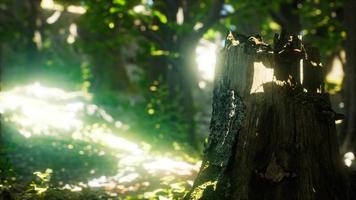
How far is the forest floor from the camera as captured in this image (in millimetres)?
5855

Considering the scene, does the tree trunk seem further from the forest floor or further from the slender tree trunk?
the slender tree trunk

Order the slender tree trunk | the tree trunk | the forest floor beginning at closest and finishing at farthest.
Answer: the tree trunk < the forest floor < the slender tree trunk

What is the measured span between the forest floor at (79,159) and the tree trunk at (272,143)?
41.5 inches

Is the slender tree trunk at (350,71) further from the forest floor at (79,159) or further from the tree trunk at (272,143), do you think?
the tree trunk at (272,143)

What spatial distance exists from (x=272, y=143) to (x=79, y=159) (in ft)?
17.0

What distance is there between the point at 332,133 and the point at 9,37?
1991 centimetres

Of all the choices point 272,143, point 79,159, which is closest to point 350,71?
point 272,143

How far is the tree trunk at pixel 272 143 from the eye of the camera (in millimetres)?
4559

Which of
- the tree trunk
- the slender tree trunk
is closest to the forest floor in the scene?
the tree trunk

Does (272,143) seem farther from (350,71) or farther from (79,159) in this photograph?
(79,159)

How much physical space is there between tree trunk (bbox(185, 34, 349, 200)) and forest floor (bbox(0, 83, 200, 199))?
105 centimetres

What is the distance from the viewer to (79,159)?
28.8 ft

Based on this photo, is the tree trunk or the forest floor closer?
the tree trunk

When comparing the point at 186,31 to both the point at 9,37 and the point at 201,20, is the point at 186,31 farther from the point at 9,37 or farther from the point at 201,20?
the point at 9,37
